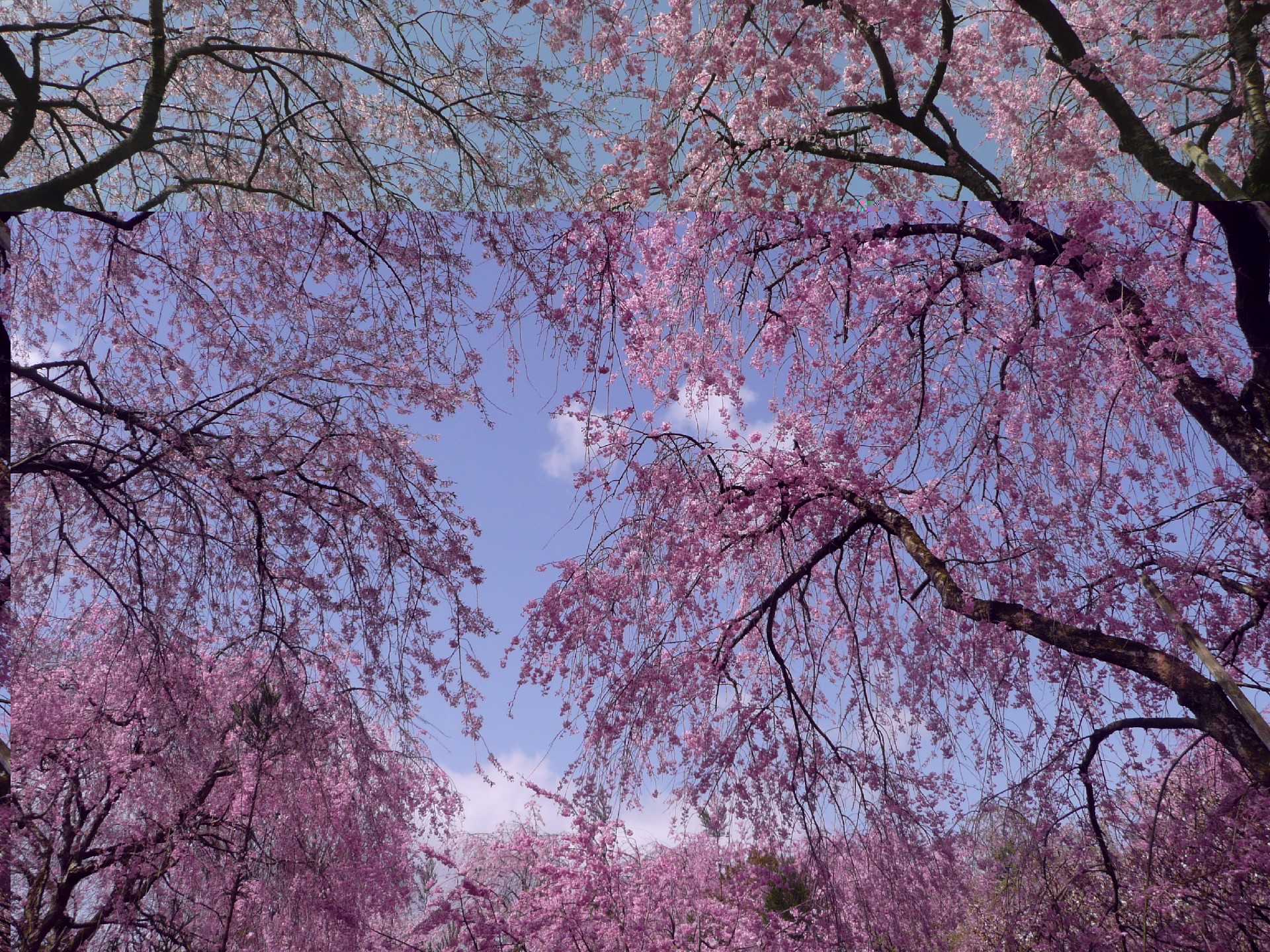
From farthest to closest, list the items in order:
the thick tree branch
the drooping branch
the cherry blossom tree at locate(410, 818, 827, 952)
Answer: the cherry blossom tree at locate(410, 818, 827, 952) < the thick tree branch < the drooping branch

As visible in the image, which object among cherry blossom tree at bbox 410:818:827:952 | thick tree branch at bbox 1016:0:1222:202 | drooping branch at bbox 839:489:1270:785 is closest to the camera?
drooping branch at bbox 839:489:1270:785

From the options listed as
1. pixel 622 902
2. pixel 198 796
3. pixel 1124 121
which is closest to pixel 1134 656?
pixel 1124 121

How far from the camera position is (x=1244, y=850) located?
3.21m

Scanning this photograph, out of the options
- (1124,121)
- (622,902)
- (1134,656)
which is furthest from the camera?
(622,902)

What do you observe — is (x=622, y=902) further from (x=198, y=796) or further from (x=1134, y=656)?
(x=1134, y=656)

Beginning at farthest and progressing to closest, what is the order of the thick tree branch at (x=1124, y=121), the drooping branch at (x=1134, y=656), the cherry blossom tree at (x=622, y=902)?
the cherry blossom tree at (x=622, y=902) → the thick tree branch at (x=1124, y=121) → the drooping branch at (x=1134, y=656)

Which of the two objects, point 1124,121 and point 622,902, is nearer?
point 1124,121

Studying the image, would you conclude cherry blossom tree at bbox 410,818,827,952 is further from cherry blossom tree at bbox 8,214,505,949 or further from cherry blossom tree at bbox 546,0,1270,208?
cherry blossom tree at bbox 546,0,1270,208

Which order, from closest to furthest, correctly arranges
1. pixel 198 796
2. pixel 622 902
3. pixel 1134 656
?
pixel 1134 656 → pixel 198 796 → pixel 622 902

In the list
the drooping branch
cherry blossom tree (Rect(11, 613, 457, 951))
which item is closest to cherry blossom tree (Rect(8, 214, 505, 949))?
cherry blossom tree (Rect(11, 613, 457, 951))

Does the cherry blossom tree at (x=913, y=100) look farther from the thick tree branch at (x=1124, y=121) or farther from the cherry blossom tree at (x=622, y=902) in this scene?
the cherry blossom tree at (x=622, y=902)

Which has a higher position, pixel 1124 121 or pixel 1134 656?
pixel 1124 121

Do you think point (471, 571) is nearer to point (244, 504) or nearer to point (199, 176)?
point (244, 504)

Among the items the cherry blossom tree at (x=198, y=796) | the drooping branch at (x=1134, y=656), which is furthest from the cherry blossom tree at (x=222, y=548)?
the drooping branch at (x=1134, y=656)
